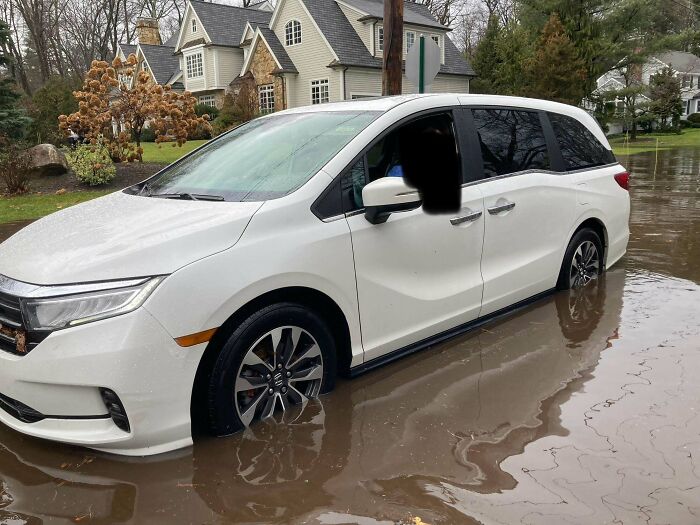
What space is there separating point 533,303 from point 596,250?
0.85 m

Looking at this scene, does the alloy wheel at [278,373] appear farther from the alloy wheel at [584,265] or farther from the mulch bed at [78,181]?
the mulch bed at [78,181]

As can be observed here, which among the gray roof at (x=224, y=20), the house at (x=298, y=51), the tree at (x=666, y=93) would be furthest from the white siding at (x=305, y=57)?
the tree at (x=666, y=93)

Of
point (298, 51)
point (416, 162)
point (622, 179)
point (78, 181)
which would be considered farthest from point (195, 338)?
point (298, 51)

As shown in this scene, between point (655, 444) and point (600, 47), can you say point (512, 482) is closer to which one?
point (655, 444)

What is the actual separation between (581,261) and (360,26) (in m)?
29.2

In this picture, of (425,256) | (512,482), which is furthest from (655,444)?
(425,256)

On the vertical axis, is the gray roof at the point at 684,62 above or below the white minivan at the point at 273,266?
above

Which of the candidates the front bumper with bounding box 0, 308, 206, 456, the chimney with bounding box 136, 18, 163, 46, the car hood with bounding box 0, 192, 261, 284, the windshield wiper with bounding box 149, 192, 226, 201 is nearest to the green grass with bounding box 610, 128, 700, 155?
the windshield wiper with bounding box 149, 192, 226, 201

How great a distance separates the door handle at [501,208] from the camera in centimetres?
424

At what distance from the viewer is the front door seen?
3.52m

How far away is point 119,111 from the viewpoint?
15445 mm

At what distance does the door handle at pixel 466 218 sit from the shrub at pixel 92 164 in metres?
12.0

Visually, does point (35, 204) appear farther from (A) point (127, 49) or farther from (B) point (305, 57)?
(A) point (127, 49)

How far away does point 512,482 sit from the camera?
278 centimetres
